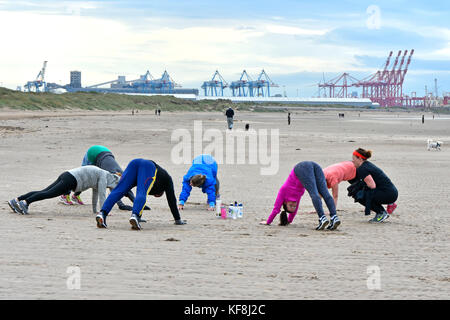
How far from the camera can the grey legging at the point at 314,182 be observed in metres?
8.55

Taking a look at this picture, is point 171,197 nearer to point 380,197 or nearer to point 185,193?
point 185,193

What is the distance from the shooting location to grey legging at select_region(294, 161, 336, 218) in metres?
8.55

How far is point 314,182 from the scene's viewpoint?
862 centimetres

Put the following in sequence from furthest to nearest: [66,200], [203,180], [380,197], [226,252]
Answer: [66,200] < [203,180] < [380,197] < [226,252]

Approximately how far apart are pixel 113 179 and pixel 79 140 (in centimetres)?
1654

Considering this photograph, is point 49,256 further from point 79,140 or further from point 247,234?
point 79,140

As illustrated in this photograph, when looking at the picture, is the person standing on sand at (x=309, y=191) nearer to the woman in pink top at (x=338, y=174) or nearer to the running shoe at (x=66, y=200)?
the woman in pink top at (x=338, y=174)

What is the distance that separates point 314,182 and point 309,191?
0.47 ft

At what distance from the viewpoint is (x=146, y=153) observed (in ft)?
67.9

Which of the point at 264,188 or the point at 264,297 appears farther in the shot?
A: the point at 264,188

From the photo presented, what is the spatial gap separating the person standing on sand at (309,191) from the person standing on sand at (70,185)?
252 cm

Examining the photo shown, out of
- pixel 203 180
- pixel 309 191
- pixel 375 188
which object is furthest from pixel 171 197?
pixel 375 188
